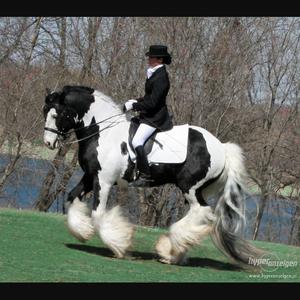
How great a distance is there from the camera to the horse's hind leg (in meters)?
9.09

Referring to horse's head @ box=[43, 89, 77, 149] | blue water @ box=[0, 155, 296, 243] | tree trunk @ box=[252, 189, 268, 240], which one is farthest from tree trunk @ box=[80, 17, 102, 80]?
horse's head @ box=[43, 89, 77, 149]

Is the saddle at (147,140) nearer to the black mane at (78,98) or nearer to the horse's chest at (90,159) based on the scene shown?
the horse's chest at (90,159)

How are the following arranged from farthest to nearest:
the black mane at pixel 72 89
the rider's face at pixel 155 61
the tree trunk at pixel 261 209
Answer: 1. the tree trunk at pixel 261 209
2. the black mane at pixel 72 89
3. the rider's face at pixel 155 61

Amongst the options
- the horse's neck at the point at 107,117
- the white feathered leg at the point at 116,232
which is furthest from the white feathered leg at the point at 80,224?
the horse's neck at the point at 107,117

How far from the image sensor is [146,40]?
18.3m

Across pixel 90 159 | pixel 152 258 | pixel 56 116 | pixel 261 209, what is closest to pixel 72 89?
pixel 56 116

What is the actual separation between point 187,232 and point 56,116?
7.37 ft

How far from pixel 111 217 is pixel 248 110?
10.7 metres

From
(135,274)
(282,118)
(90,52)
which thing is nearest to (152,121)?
(135,274)

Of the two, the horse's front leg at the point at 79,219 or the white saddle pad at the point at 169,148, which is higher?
the white saddle pad at the point at 169,148

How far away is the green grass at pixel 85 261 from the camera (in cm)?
760

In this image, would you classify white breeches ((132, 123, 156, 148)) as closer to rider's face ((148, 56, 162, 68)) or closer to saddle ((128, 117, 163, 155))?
saddle ((128, 117, 163, 155))

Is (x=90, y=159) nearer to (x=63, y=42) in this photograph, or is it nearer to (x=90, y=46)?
(x=90, y=46)

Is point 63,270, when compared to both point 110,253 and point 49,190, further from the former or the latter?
point 49,190
